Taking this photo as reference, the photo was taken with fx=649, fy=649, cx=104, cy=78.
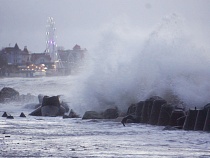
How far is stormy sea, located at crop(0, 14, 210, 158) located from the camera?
1216 centimetres

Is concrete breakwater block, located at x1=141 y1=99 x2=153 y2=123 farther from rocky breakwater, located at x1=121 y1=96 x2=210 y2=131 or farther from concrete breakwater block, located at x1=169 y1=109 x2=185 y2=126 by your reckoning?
concrete breakwater block, located at x1=169 y1=109 x2=185 y2=126

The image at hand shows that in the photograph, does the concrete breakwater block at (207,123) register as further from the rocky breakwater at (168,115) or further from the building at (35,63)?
the building at (35,63)

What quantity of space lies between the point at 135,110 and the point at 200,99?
2.39 meters

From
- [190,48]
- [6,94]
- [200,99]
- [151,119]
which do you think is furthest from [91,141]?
[6,94]

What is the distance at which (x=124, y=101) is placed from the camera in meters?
26.2

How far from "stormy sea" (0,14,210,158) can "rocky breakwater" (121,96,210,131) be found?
0.42 meters

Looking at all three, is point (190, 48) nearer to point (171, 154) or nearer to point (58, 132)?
point (58, 132)

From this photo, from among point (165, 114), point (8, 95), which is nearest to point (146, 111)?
point (165, 114)

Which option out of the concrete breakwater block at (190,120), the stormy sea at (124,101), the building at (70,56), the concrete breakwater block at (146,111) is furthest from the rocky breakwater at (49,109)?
the building at (70,56)

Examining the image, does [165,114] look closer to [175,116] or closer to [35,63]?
[175,116]

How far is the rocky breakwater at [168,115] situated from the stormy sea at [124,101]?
0.42 m

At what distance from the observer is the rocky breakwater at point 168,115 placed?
16.1 metres

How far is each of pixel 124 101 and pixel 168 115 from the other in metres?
8.09

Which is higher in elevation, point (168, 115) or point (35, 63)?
point (168, 115)
